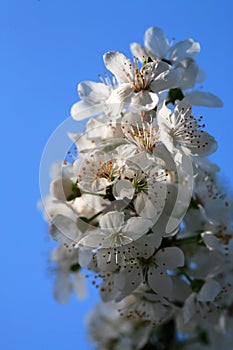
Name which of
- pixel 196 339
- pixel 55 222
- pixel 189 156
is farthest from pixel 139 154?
pixel 196 339

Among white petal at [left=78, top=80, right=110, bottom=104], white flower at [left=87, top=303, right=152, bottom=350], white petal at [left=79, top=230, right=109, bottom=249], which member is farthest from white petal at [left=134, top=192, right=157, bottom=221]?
white flower at [left=87, top=303, right=152, bottom=350]

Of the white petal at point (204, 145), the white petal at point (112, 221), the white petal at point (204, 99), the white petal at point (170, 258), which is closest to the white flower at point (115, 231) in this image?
the white petal at point (112, 221)

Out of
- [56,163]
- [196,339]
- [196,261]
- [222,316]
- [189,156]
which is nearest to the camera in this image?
[189,156]

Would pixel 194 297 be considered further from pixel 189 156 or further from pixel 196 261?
pixel 189 156

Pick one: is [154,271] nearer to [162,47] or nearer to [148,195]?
[148,195]

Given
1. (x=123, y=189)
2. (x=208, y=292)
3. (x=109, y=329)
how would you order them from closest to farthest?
(x=123, y=189) < (x=208, y=292) < (x=109, y=329)

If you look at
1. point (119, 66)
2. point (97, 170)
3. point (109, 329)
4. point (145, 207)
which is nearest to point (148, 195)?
point (145, 207)
